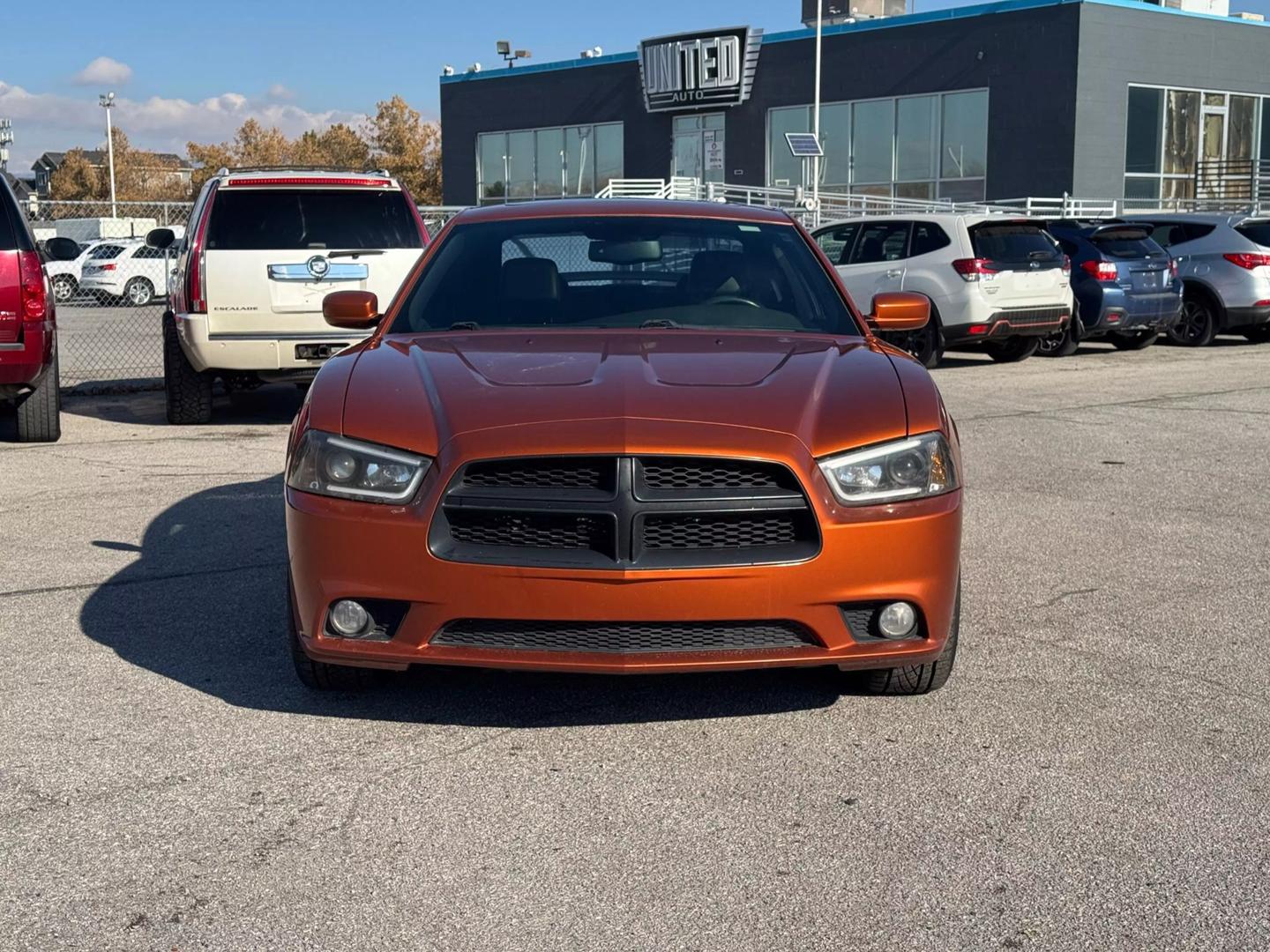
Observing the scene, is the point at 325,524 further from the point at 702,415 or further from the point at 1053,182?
the point at 1053,182

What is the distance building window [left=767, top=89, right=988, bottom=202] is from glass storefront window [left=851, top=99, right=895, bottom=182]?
2 cm

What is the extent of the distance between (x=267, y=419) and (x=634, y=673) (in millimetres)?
8484

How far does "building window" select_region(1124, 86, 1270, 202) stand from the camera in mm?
37719

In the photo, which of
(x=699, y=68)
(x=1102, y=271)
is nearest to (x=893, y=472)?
(x=1102, y=271)

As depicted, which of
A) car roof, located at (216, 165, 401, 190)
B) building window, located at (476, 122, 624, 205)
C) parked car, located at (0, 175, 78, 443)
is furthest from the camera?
building window, located at (476, 122, 624, 205)

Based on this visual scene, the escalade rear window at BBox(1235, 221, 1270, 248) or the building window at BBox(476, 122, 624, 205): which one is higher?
the building window at BBox(476, 122, 624, 205)

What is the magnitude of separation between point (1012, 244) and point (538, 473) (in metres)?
13.2

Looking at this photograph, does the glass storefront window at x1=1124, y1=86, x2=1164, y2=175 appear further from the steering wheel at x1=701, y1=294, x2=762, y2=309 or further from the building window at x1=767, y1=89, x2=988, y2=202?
the steering wheel at x1=701, y1=294, x2=762, y2=309

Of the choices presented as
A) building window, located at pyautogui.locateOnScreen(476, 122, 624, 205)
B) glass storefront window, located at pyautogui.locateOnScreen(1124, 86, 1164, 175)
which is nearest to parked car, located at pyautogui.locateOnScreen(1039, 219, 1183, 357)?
glass storefront window, located at pyautogui.locateOnScreen(1124, 86, 1164, 175)

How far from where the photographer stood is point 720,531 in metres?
4.11

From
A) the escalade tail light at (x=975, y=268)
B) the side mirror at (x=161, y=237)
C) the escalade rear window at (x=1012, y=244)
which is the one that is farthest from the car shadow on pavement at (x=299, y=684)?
the escalade rear window at (x=1012, y=244)

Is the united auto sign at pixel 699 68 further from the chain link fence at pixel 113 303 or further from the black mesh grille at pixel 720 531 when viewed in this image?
the black mesh grille at pixel 720 531

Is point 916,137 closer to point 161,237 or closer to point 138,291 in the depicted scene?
point 138,291

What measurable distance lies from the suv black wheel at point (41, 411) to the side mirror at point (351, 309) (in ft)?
17.0
